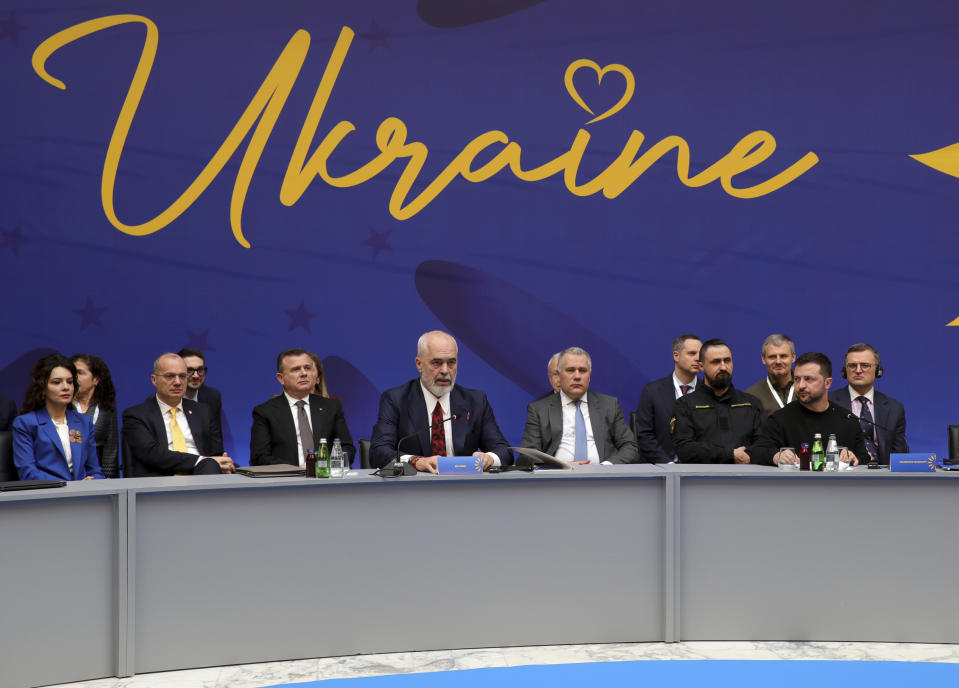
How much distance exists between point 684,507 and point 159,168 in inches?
163

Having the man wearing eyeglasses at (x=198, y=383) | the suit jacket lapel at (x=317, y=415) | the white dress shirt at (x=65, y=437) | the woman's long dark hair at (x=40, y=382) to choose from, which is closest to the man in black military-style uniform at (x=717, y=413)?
the suit jacket lapel at (x=317, y=415)

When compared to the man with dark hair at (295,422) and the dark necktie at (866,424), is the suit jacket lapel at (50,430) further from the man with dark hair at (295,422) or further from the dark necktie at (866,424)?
the dark necktie at (866,424)

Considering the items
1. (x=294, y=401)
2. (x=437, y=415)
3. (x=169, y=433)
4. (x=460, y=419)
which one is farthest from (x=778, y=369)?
(x=169, y=433)

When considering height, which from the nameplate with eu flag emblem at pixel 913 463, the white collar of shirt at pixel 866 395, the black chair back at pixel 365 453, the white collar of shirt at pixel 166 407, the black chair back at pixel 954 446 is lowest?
the black chair back at pixel 365 453

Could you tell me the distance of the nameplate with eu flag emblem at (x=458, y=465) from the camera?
12.1 feet

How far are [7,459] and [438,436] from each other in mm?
1849

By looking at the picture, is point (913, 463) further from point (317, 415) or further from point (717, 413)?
point (317, 415)

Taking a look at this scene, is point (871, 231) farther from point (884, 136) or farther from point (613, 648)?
point (613, 648)

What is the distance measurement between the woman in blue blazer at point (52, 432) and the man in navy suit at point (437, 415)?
1305 millimetres

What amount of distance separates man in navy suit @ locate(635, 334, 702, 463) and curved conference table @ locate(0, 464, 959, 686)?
5.24ft

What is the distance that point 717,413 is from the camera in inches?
187

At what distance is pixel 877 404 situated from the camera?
5285 millimetres

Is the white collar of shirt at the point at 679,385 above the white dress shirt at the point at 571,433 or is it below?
above

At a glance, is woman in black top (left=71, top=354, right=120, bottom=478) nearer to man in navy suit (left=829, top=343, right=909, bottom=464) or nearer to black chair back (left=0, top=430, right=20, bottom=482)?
black chair back (left=0, top=430, right=20, bottom=482)
